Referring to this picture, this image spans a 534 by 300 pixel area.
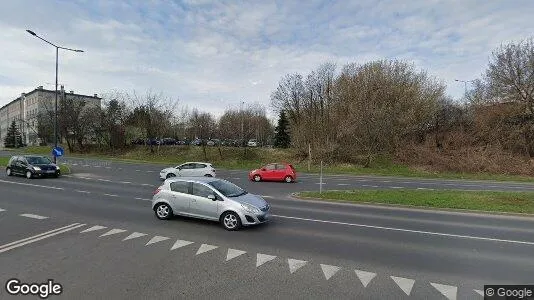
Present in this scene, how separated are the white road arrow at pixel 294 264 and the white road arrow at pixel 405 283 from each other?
171cm

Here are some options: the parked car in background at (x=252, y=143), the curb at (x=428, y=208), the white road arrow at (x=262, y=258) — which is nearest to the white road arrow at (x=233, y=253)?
the white road arrow at (x=262, y=258)

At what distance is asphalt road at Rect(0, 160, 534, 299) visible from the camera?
5.72 metres

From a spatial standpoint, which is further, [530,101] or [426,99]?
[426,99]

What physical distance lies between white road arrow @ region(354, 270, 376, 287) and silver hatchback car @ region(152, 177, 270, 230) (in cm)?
388

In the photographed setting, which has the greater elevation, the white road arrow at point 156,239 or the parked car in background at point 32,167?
the parked car in background at point 32,167

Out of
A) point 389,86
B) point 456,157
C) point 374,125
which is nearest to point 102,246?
point 374,125

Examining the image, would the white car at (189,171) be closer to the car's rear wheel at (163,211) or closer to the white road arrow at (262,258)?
the car's rear wheel at (163,211)

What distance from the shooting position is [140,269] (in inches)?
253

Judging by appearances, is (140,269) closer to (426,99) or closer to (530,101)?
(530,101)

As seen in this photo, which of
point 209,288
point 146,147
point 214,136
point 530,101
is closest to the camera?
point 209,288

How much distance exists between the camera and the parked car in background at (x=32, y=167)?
22453mm

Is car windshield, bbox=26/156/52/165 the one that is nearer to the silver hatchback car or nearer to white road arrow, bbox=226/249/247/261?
the silver hatchback car

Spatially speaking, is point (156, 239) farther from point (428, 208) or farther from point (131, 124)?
point (131, 124)

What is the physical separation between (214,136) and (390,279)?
4165 centimetres
